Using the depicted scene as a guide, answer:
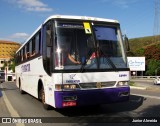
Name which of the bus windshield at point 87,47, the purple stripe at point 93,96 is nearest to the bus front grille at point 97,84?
the purple stripe at point 93,96

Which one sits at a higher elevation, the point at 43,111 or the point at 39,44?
the point at 39,44

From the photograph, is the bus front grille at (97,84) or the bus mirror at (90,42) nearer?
the bus front grille at (97,84)

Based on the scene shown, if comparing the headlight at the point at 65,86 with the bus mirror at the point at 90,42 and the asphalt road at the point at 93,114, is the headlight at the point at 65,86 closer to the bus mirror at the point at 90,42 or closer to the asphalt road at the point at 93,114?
the asphalt road at the point at 93,114

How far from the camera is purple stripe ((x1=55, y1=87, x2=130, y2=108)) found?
9.54m

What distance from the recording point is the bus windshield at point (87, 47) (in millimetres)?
9828

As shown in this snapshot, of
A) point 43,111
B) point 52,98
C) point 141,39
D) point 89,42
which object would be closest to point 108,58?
point 89,42

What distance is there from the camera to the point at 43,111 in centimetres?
1155

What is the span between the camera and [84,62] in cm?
992

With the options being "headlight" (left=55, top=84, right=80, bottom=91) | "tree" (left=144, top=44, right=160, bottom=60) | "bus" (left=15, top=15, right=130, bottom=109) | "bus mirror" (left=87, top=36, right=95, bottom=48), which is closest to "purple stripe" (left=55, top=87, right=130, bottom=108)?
"bus" (left=15, top=15, right=130, bottom=109)

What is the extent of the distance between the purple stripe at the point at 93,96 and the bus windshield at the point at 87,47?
2.37ft

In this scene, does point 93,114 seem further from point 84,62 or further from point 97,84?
point 84,62

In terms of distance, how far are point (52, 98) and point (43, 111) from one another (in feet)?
5.55

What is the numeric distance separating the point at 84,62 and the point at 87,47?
20.5 inches

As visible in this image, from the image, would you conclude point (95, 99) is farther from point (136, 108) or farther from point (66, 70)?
point (136, 108)
